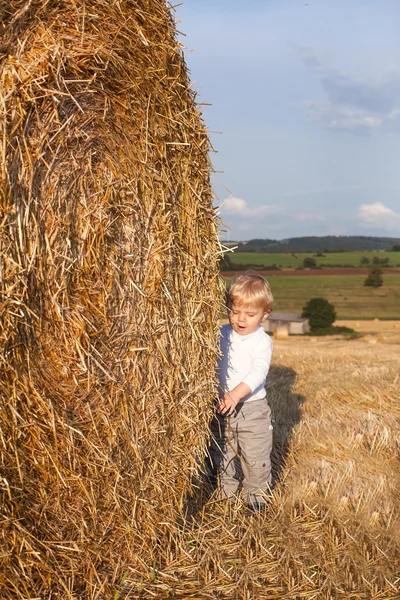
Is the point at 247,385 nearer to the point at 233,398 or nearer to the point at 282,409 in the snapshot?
the point at 233,398

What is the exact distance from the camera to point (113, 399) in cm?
340

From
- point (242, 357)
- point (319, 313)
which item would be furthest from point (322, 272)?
point (242, 357)

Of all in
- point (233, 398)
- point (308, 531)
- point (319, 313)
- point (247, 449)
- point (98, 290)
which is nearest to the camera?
point (98, 290)

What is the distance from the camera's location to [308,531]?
3.96 m

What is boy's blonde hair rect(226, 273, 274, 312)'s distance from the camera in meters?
4.29

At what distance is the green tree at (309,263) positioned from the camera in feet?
120

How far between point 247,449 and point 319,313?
18597 mm

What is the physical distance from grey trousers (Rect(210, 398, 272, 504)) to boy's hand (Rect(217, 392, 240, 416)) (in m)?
0.23

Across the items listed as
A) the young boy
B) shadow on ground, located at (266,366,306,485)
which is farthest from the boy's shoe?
shadow on ground, located at (266,366,306,485)

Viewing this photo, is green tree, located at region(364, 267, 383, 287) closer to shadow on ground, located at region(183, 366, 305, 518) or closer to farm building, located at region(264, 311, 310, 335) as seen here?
farm building, located at region(264, 311, 310, 335)

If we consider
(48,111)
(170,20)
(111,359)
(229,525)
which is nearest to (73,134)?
(48,111)

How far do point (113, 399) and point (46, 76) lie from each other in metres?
1.58

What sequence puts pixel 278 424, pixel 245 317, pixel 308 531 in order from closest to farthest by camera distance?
pixel 308 531
pixel 245 317
pixel 278 424

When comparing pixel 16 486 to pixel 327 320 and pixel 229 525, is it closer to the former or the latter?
pixel 229 525
